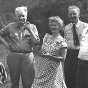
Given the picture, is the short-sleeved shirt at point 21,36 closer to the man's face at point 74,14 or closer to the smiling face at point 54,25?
the smiling face at point 54,25

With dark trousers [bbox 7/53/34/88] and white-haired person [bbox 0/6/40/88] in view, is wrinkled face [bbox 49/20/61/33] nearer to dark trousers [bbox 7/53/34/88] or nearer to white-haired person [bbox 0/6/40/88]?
white-haired person [bbox 0/6/40/88]

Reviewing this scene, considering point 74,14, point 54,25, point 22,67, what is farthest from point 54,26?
point 22,67

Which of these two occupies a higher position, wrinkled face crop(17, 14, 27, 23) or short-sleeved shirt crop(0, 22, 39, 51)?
wrinkled face crop(17, 14, 27, 23)

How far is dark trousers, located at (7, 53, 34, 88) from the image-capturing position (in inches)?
193

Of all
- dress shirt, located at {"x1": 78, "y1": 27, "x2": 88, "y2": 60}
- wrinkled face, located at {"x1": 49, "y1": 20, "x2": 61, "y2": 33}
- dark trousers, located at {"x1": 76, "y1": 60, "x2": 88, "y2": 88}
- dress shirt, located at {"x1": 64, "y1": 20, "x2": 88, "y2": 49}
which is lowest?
dark trousers, located at {"x1": 76, "y1": 60, "x2": 88, "y2": 88}

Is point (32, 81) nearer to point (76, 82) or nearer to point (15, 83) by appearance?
point (15, 83)

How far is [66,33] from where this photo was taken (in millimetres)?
5281

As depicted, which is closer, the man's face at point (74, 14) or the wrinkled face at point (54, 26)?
the wrinkled face at point (54, 26)

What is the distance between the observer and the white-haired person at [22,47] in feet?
16.0

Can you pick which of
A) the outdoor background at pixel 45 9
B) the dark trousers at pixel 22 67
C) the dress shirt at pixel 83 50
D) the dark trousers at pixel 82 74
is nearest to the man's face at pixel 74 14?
the dress shirt at pixel 83 50

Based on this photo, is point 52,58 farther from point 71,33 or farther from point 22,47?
point 71,33

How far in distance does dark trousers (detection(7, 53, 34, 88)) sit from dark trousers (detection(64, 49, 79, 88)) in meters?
0.68

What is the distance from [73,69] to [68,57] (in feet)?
0.72

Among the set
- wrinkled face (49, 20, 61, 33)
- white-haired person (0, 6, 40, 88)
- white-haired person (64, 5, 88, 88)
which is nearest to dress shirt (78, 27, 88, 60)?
white-haired person (64, 5, 88, 88)
